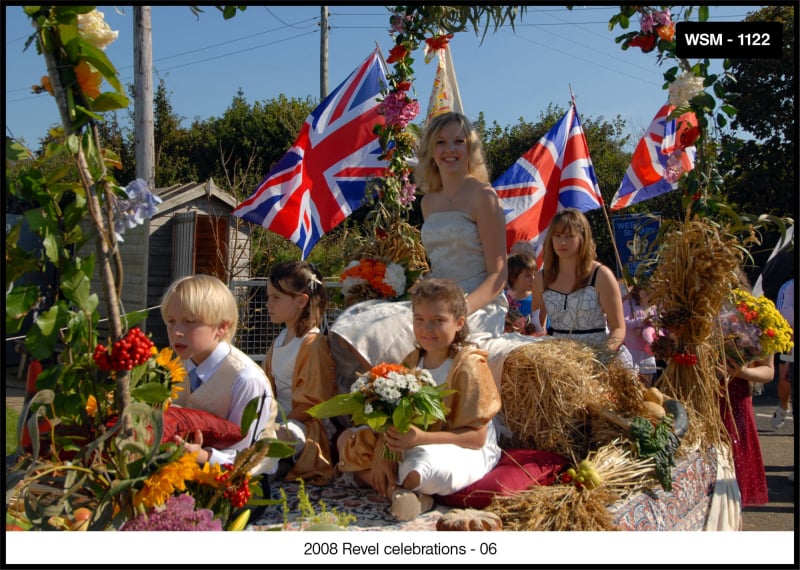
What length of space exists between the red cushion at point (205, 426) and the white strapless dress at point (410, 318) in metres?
1.17

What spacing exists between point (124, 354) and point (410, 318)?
7.66 feet

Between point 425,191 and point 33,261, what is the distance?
2933mm

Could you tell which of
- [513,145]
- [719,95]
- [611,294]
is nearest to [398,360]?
[611,294]

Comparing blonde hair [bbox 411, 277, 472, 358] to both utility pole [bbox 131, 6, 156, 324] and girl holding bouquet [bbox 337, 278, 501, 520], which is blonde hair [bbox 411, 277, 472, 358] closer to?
girl holding bouquet [bbox 337, 278, 501, 520]

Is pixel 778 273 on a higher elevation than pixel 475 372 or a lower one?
higher

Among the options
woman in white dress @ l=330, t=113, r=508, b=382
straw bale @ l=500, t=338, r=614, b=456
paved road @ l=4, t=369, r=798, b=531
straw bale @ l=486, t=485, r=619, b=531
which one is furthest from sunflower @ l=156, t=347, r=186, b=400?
straw bale @ l=500, t=338, r=614, b=456

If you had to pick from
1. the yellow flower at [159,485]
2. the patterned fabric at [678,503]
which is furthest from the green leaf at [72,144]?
the patterned fabric at [678,503]

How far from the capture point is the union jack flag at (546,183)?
8484 mm

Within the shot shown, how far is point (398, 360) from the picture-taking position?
360 cm

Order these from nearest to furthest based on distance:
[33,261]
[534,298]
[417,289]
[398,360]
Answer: [33,261]
[417,289]
[398,360]
[534,298]

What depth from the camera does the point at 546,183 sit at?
8.58 meters

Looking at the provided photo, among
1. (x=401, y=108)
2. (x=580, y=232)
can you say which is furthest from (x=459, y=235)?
(x=401, y=108)

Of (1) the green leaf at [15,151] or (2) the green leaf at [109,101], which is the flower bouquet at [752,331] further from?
(1) the green leaf at [15,151]

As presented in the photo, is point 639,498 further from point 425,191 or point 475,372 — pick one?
point 425,191
